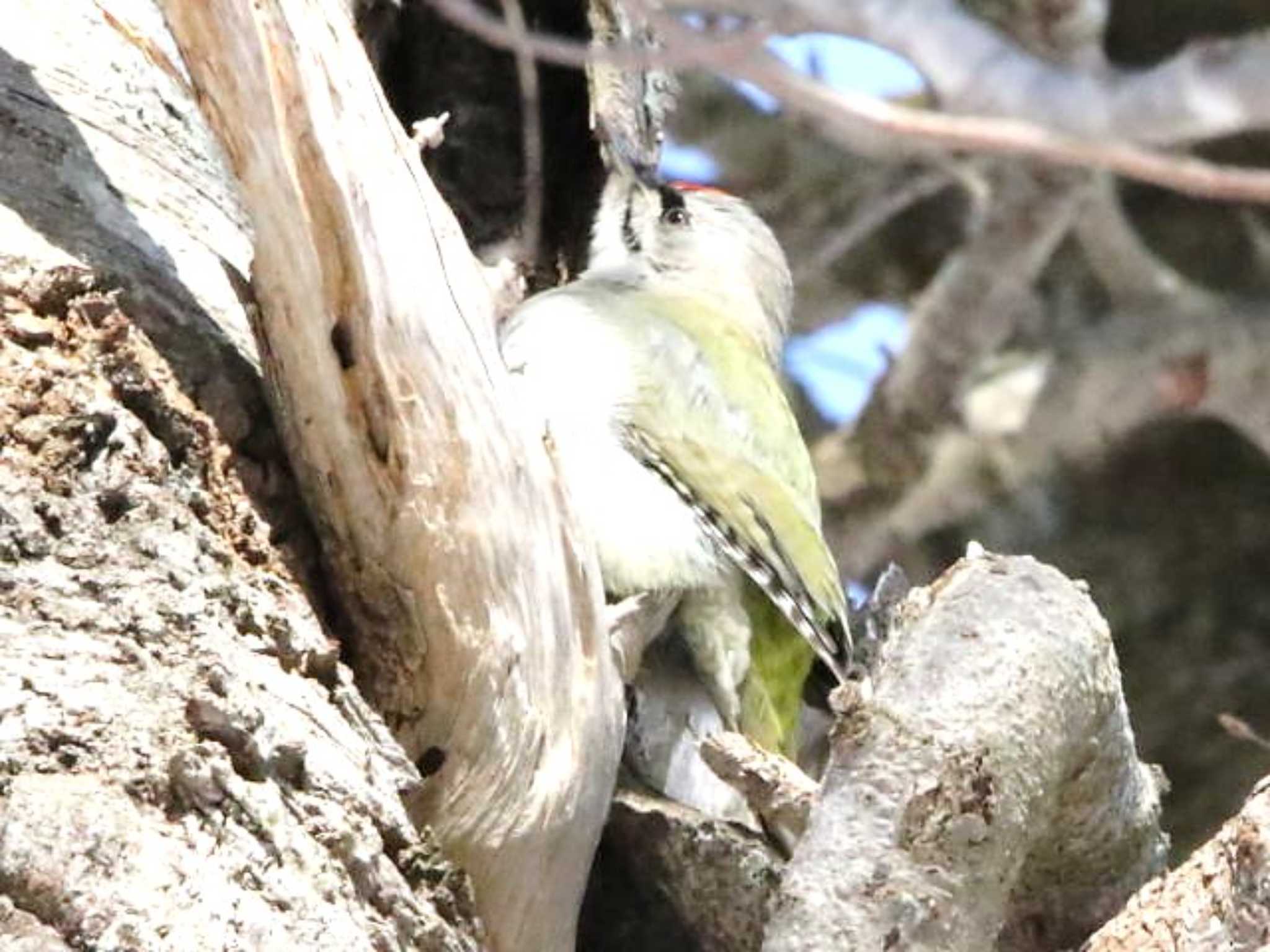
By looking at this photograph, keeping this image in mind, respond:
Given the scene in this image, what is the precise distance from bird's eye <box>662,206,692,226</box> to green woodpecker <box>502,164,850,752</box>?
0.61 ft

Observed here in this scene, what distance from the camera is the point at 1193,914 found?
2350 mm

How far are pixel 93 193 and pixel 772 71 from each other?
69 cm

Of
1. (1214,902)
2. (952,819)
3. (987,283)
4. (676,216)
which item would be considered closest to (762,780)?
(952,819)

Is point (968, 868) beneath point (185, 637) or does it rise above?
above

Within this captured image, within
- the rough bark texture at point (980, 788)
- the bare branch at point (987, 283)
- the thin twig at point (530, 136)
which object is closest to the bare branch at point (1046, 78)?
the thin twig at point (530, 136)

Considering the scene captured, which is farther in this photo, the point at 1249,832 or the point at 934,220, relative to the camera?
the point at 934,220

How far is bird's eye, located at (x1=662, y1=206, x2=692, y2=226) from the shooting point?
14.1ft

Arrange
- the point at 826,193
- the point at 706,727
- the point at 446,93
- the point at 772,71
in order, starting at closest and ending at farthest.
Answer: the point at 772,71, the point at 706,727, the point at 446,93, the point at 826,193

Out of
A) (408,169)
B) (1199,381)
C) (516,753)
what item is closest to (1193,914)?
(516,753)

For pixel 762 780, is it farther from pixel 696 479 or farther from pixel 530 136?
pixel 530 136

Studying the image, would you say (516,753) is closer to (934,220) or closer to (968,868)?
(968,868)

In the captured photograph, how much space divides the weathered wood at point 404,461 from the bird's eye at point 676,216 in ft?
5.95

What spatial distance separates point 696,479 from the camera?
3531 mm

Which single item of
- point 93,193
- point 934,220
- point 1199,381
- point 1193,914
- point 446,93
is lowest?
point 1193,914
